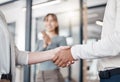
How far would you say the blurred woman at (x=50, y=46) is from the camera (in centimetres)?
392

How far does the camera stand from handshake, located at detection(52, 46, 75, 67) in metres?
2.35

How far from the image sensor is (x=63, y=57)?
2.44m

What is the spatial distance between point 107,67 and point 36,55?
0.59 metres

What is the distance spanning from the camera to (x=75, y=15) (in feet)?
16.6

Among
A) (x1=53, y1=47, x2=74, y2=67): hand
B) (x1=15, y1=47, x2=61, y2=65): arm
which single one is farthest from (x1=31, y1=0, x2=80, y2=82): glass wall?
(x1=15, y1=47, x2=61, y2=65): arm

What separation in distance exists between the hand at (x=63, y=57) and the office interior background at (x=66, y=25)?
231 centimetres

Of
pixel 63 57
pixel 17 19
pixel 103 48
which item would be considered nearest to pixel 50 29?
pixel 17 19

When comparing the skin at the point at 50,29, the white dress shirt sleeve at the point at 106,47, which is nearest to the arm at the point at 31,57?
the white dress shirt sleeve at the point at 106,47

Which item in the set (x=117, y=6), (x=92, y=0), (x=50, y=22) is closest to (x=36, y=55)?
(x=117, y=6)

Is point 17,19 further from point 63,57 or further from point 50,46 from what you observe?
point 63,57

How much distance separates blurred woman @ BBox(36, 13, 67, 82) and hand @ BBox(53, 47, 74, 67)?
145cm

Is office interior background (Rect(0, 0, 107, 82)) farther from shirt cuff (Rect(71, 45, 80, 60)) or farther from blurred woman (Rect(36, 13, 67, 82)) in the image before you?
shirt cuff (Rect(71, 45, 80, 60))

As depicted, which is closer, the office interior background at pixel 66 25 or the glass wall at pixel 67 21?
the office interior background at pixel 66 25

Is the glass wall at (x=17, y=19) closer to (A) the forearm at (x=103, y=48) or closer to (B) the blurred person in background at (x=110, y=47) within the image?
(A) the forearm at (x=103, y=48)
